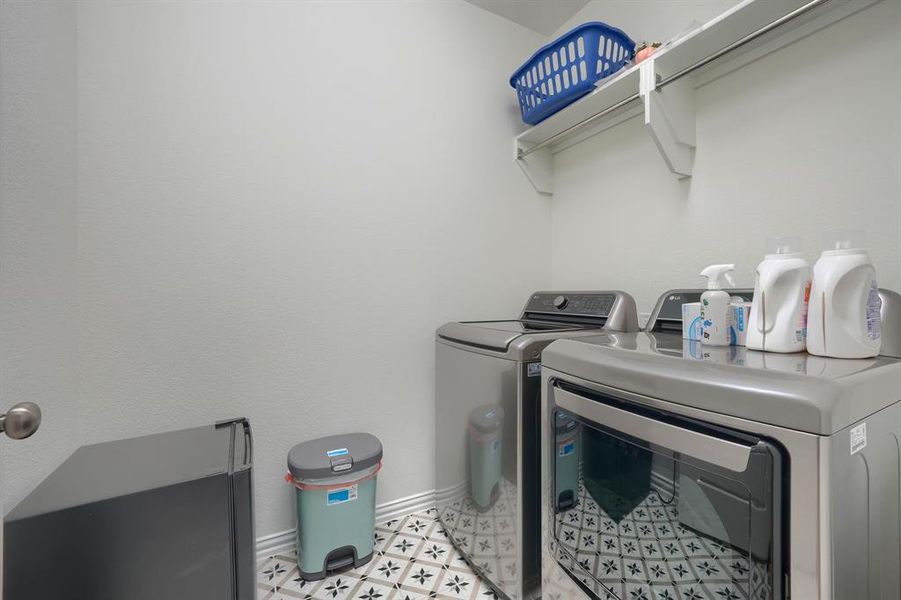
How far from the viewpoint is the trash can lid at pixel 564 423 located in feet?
3.23

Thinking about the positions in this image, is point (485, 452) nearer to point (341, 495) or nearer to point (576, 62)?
point (341, 495)

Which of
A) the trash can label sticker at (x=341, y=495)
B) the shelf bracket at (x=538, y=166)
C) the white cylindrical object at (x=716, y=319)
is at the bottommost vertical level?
the trash can label sticker at (x=341, y=495)

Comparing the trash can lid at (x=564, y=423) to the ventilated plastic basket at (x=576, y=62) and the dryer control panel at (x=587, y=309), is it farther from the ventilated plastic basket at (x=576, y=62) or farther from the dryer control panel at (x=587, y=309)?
the ventilated plastic basket at (x=576, y=62)

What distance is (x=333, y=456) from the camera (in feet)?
4.60

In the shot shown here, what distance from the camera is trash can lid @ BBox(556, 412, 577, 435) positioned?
985 mm

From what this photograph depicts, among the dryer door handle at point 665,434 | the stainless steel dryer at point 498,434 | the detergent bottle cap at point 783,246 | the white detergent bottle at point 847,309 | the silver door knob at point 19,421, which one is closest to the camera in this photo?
the silver door knob at point 19,421

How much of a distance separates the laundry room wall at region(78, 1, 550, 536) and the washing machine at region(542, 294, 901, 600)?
970mm

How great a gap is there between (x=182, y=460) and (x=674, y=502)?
1.20m

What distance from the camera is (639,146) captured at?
5.44ft

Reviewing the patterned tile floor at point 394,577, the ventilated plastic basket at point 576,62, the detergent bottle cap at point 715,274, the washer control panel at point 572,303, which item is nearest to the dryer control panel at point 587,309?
the washer control panel at point 572,303

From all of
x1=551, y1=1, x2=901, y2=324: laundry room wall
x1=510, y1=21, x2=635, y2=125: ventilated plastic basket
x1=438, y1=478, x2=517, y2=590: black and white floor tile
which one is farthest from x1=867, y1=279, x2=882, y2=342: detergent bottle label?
x1=510, y1=21, x2=635, y2=125: ventilated plastic basket

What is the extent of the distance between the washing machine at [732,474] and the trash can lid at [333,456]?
0.78 metres

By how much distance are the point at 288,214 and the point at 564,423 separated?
50.9 inches

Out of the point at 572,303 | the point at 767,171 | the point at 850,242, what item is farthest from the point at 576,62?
the point at 850,242
